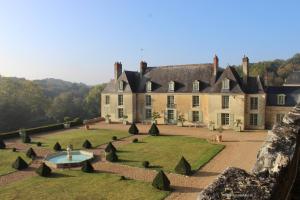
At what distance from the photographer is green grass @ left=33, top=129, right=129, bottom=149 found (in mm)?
28062

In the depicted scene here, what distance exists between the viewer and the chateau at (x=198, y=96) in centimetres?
3269

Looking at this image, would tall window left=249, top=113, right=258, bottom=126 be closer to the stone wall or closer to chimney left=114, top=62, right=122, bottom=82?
chimney left=114, top=62, right=122, bottom=82

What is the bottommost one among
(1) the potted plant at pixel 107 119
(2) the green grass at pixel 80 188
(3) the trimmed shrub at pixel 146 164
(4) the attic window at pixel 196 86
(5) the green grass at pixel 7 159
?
(2) the green grass at pixel 80 188

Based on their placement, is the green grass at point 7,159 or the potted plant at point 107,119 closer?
the green grass at point 7,159

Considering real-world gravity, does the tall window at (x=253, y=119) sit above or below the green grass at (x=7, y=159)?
above

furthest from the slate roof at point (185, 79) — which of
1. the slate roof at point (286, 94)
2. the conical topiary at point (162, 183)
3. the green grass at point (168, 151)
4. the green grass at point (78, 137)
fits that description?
the conical topiary at point (162, 183)

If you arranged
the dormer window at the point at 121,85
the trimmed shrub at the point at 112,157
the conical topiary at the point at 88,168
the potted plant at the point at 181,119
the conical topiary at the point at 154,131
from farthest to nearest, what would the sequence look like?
the dormer window at the point at 121,85, the potted plant at the point at 181,119, the conical topiary at the point at 154,131, the trimmed shrub at the point at 112,157, the conical topiary at the point at 88,168

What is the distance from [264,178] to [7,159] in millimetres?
24118

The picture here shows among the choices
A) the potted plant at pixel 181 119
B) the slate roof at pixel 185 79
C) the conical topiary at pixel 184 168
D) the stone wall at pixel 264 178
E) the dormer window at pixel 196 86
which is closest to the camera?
the stone wall at pixel 264 178

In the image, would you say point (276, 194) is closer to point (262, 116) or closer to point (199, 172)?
point (199, 172)

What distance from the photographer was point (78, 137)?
30.9 meters

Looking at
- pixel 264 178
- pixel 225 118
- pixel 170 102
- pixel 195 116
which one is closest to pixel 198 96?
pixel 195 116

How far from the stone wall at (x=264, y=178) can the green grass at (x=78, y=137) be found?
24.7m

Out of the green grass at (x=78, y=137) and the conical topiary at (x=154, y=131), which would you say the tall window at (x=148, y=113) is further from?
the conical topiary at (x=154, y=131)
